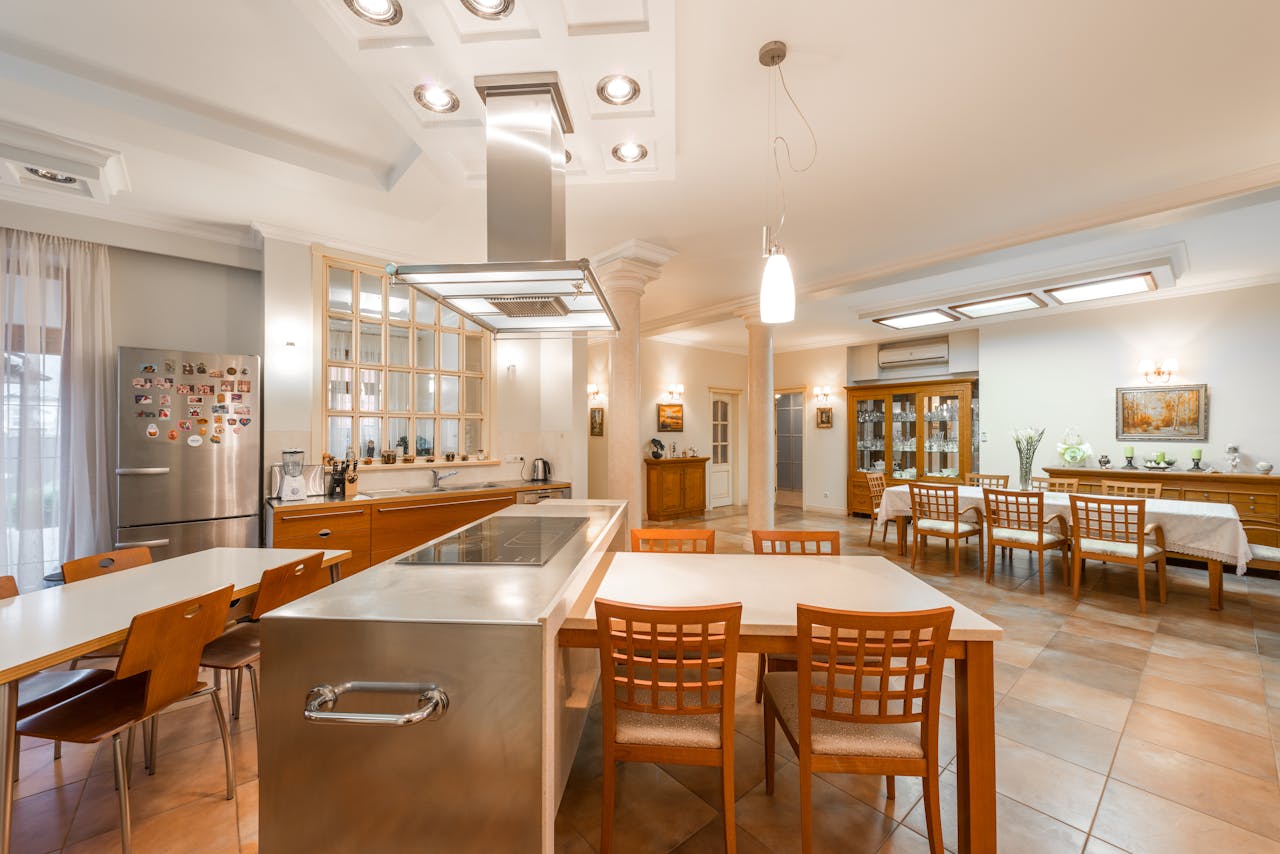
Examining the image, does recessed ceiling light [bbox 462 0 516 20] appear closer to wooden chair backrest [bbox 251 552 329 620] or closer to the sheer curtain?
wooden chair backrest [bbox 251 552 329 620]

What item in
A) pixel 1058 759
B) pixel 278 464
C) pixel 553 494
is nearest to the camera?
pixel 1058 759

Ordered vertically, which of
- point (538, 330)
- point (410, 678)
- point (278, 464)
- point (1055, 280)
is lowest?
point (410, 678)

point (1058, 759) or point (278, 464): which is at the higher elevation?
point (278, 464)

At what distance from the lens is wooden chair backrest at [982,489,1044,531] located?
4.18 metres

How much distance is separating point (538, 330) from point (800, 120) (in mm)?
1661

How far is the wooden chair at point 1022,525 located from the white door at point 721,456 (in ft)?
14.5

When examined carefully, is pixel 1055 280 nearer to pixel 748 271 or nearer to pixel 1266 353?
pixel 1266 353

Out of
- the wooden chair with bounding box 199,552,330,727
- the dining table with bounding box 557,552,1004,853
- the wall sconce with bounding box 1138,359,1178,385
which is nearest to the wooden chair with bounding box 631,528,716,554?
the dining table with bounding box 557,552,1004,853

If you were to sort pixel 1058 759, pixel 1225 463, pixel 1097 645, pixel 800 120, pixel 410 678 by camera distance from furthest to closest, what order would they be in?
pixel 1225 463
pixel 1097 645
pixel 800 120
pixel 1058 759
pixel 410 678

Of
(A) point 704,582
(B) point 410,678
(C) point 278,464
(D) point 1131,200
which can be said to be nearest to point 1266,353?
(D) point 1131,200

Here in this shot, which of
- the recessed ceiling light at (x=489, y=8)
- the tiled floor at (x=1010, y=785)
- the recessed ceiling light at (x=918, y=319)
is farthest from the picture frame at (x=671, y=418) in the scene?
the recessed ceiling light at (x=489, y=8)

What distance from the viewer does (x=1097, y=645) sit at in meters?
3.10

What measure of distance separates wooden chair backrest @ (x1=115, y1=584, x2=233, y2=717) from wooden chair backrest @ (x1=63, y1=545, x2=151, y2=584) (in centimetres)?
A: 86

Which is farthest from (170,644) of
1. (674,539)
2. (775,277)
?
(775,277)
